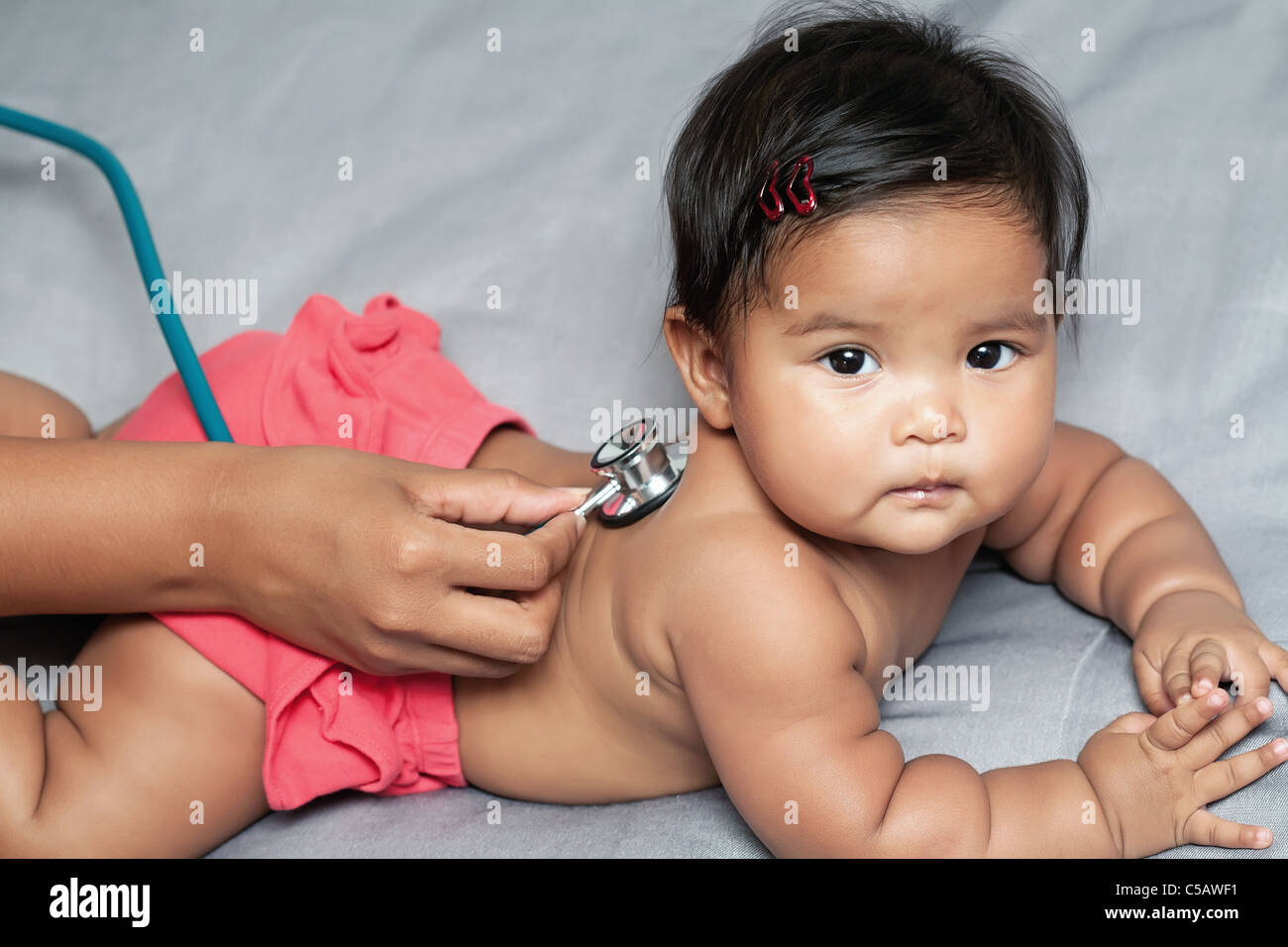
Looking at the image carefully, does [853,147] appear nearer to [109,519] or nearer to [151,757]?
[109,519]

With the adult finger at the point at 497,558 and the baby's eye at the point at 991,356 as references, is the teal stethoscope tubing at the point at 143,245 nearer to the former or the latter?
the adult finger at the point at 497,558

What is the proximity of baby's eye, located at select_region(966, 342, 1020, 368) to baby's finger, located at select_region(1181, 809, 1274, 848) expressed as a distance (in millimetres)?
335

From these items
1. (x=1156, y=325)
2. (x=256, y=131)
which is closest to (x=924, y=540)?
(x=1156, y=325)

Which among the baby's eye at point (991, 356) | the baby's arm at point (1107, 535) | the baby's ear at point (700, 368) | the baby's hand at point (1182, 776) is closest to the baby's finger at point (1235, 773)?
the baby's hand at point (1182, 776)

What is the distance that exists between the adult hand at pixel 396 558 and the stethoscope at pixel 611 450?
0.04 metres

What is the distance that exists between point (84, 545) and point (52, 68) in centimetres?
74

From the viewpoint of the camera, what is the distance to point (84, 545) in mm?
980

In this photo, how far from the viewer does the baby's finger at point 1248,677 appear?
3.16 feet

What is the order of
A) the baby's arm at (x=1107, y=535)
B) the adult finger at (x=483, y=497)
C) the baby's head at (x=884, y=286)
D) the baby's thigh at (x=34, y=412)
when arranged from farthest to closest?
the baby's thigh at (x=34, y=412) → the baby's arm at (x=1107, y=535) → the adult finger at (x=483, y=497) → the baby's head at (x=884, y=286)

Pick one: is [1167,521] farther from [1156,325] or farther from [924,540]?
[924,540]

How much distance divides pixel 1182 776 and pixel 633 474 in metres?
0.45

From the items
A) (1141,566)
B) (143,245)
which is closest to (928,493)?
(1141,566)

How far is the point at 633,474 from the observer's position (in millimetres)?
1041

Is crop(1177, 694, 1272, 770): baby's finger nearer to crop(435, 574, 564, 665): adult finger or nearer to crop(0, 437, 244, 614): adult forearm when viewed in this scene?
crop(435, 574, 564, 665): adult finger
